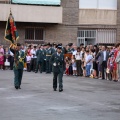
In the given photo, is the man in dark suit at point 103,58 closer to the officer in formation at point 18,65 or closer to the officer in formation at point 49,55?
the officer in formation at point 49,55

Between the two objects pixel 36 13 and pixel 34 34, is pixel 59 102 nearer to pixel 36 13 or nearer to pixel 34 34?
pixel 36 13

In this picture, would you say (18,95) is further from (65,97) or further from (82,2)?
(82,2)

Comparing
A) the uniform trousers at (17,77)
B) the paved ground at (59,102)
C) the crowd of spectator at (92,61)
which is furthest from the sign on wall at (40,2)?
the uniform trousers at (17,77)

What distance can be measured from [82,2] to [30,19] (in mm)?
4305

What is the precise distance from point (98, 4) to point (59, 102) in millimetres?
25194

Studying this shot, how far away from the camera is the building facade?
39.2 m

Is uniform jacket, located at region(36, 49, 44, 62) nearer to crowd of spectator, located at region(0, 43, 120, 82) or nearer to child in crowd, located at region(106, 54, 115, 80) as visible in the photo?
crowd of spectator, located at region(0, 43, 120, 82)

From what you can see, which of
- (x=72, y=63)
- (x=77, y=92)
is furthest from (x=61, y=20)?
(x=77, y=92)

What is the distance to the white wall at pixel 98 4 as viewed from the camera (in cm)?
4019

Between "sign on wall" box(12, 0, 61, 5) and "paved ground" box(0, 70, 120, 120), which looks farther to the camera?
"sign on wall" box(12, 0, 61, 5)

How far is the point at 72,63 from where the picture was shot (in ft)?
98.5

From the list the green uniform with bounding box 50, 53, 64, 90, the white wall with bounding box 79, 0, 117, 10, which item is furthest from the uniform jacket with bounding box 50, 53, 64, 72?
the white wall with bounding box 79, 0, 117, 10

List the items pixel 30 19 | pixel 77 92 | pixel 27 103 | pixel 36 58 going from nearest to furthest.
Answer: pixel 27 103
pixel 77 92
pixel 36 58
pixel 30 19

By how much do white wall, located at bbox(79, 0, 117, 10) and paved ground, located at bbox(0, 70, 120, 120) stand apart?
18237mm
